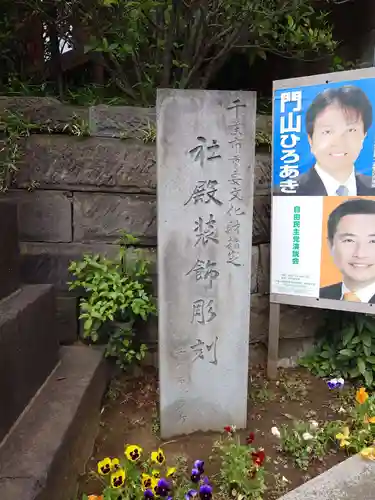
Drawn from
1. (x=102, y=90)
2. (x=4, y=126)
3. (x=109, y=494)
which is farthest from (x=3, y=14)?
(x=109, y=494)

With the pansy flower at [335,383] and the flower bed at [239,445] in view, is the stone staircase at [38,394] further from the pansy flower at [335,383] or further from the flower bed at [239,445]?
the pansy flower at [335,383]

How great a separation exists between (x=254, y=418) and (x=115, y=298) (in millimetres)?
1138

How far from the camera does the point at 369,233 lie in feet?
9.00

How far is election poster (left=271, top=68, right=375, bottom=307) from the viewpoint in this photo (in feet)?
8.82

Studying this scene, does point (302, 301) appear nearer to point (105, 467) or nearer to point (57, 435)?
point (105, 467)

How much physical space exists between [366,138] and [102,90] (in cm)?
207

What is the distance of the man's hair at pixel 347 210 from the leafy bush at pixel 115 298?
122 centimetres

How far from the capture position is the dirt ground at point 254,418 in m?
2.27

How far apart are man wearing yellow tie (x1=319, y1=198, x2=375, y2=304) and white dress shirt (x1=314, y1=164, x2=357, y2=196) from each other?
7 cm

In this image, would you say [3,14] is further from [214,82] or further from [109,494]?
[109,494]

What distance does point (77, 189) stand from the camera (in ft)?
9.71

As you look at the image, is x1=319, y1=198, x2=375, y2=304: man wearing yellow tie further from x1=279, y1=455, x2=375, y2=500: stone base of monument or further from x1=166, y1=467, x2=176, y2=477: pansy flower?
x1=166, y1=467, x2=176, y2=477: pansy flower

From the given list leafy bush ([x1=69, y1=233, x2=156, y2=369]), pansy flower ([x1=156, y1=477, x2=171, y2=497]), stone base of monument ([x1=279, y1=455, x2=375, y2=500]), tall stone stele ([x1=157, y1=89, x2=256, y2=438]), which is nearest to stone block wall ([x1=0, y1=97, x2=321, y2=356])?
leafy bush ([x1=69, y1=233, x2=156, y2=369])

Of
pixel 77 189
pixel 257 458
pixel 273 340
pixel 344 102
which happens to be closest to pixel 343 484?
pixel 257 458
